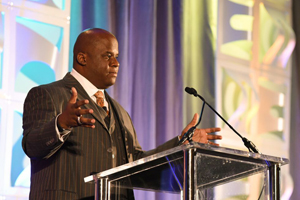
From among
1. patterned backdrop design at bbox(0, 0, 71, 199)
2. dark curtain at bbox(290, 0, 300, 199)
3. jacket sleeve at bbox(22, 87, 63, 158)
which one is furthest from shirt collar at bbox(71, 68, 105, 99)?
dark curtain at bbox(290, 0, 300, 199)

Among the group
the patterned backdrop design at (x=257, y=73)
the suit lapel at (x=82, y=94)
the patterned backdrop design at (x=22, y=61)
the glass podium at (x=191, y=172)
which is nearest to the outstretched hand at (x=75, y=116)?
the glass podium at (x=191, y=172)

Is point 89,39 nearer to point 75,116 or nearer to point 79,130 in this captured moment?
point 79,130

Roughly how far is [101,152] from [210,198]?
28.6 inches

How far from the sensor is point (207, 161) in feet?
5.54

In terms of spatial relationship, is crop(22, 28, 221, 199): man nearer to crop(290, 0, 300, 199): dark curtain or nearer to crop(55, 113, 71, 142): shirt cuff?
crop(55, 113, 71, 142): shirt cuff

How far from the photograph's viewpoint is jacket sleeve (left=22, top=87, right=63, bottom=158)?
209 cm

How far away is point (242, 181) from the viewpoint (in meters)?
1.83

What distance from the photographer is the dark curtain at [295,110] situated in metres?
4.79

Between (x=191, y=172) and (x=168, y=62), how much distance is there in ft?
7.71

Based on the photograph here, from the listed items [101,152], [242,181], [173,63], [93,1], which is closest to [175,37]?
[173,63]

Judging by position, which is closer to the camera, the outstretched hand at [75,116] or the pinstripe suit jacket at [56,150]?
the outstretched hand at [75,116]

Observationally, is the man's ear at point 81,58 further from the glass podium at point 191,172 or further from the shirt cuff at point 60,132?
the glass podium at point 191,172

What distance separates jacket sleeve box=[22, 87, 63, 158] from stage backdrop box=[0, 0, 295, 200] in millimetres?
757

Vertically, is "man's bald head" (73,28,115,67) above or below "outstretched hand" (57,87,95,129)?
above
